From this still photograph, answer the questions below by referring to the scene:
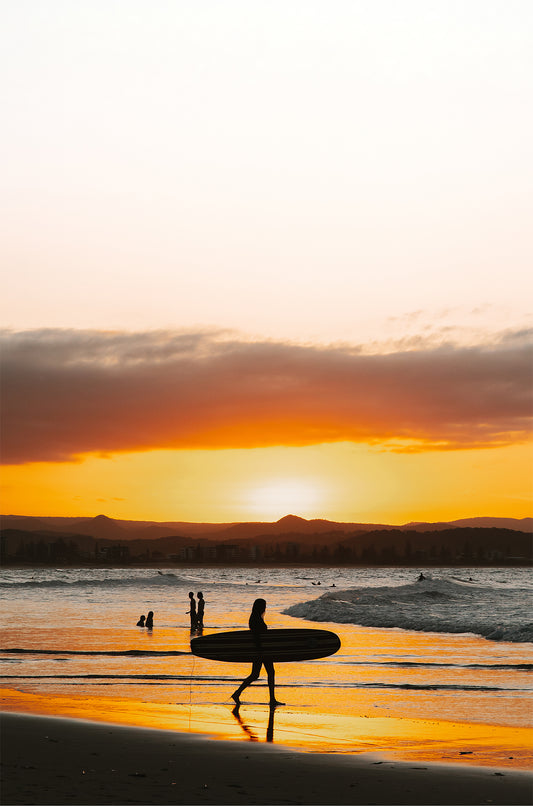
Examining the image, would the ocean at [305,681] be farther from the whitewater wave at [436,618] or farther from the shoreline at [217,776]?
the shoreline at [217,776]

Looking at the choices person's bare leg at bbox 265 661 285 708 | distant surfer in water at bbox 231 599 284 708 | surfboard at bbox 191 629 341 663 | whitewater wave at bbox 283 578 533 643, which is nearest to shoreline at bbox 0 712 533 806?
person's bare leg at bbox 265 661 285 708

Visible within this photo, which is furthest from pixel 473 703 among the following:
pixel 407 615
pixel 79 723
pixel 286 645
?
pixel 407 615

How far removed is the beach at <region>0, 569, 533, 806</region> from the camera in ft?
32.8

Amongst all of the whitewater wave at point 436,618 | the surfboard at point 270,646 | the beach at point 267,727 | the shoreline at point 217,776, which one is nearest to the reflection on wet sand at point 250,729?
the beach at point 267,727

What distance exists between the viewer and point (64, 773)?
10523 mm

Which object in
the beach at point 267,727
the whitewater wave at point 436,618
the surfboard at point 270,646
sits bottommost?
the whitewater wave at point 436,618

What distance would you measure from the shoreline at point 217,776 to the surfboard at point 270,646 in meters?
3.80

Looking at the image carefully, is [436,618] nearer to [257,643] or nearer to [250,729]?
[257,643]

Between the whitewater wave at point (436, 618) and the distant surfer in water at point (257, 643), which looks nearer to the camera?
the distant surfer in water at point (257, 643)

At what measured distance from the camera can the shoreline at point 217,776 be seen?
31.1 ft

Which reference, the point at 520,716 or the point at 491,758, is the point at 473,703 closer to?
the point at 520,716

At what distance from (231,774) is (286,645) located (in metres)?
6.78

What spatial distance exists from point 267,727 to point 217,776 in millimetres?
4150

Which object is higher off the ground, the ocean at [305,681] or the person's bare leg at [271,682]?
the person's bare leg at [271,682]
